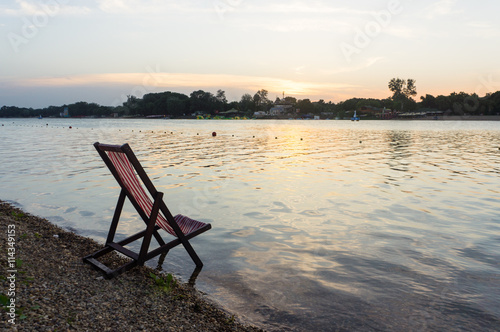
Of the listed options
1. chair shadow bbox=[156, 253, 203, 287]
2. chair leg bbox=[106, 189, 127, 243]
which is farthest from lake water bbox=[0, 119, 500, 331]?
chair leg bbox=[106, 189, 127, 243]

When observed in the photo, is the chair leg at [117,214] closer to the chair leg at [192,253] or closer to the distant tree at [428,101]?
the chair leg at [192,253]

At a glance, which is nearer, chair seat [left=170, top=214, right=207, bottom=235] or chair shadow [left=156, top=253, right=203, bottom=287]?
chair shadow [left=156, top=253, right=203, bottom=287]

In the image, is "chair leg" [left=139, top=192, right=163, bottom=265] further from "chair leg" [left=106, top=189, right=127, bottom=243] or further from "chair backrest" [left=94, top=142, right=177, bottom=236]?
"chair leg" [left=106, top=189, right=127, bottom=243]

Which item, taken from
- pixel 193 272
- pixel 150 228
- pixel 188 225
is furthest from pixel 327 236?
pixel 150 228

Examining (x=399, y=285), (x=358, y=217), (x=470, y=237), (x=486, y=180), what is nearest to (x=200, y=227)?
(x=399, y=285)

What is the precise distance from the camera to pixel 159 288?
4.88 meters

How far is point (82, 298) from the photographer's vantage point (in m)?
3.98

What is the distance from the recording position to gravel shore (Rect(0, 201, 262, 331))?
342cm

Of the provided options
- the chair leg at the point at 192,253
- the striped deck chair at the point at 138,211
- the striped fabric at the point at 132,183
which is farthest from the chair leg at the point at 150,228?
the chair leg at the point at 192,253

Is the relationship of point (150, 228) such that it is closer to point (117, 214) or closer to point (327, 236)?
point (117, 214)

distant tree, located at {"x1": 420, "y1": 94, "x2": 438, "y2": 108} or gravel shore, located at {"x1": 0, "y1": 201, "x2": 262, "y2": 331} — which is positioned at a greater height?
distant tree, located at {"x1": 420, "y1": 94, "x2": 438, "y2": 108}

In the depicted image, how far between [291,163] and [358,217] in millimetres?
10031

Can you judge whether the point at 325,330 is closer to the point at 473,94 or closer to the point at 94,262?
the point at 94,262

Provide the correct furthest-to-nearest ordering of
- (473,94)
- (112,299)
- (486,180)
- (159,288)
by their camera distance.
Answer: (473,94), (486,180), (159,288), (112,299)
